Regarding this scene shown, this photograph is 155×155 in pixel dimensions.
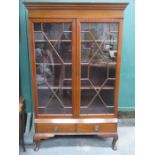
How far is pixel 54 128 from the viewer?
7.47 ft

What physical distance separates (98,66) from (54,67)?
46cm

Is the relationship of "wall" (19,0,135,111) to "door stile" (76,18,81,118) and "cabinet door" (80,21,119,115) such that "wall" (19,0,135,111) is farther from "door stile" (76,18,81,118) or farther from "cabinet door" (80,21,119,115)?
"door stile" (76,18,81,118)

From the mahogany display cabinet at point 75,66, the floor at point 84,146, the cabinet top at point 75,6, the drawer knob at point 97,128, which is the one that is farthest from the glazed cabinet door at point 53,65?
the floor at point 84,146

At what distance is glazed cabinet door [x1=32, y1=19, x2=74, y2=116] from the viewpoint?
207 cm

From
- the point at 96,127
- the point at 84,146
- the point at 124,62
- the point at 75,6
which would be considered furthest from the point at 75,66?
the point at 84,146

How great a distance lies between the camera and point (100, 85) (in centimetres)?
223

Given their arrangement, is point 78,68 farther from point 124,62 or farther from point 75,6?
point 124,62

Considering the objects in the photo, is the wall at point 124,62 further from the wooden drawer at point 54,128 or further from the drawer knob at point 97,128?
the drawer knob at point 97,128

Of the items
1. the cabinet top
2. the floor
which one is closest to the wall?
the floor

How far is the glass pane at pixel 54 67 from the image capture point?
6.82ft

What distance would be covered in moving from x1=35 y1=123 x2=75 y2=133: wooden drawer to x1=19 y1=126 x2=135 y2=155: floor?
23 cm
